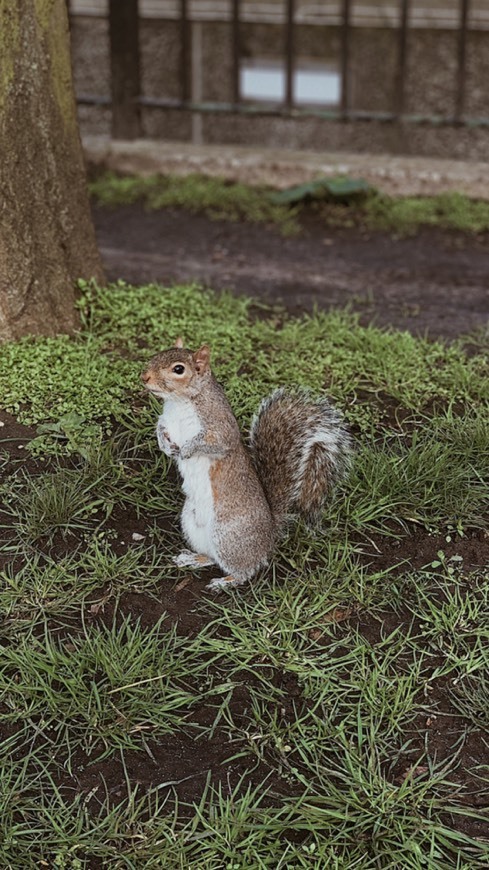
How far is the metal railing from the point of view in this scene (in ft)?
24.2

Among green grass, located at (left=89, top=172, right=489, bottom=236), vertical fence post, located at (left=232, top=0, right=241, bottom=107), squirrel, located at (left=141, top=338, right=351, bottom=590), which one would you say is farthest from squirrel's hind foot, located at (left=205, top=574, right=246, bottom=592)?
vertical fence post, located at (left=232, top=0, right=241, bottom=107)

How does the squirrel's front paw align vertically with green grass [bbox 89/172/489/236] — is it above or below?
above

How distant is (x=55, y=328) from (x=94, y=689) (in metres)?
1.97

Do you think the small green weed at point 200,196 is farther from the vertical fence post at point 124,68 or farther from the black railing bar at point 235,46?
the black railing bar at point 235,46

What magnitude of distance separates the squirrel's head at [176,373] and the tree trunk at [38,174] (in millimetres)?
1260

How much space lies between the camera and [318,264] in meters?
6.27

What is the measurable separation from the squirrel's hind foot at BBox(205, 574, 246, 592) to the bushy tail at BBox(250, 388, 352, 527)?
24 cm

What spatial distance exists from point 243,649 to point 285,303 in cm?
269

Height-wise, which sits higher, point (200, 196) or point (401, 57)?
point (401, 57)

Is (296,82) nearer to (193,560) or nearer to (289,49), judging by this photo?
(289,49)

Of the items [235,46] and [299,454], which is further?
[235,46]

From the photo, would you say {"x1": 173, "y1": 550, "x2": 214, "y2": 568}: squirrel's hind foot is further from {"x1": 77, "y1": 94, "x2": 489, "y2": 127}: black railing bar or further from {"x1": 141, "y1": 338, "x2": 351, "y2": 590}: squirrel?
{"x1": 77, "y1": 94, "x2": 489, "y2": 127}: black railing bar

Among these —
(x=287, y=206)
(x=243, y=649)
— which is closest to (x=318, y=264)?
(x=287, y=206)

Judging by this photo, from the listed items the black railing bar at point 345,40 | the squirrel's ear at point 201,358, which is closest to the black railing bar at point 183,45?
the black railing bar at point 345,40
